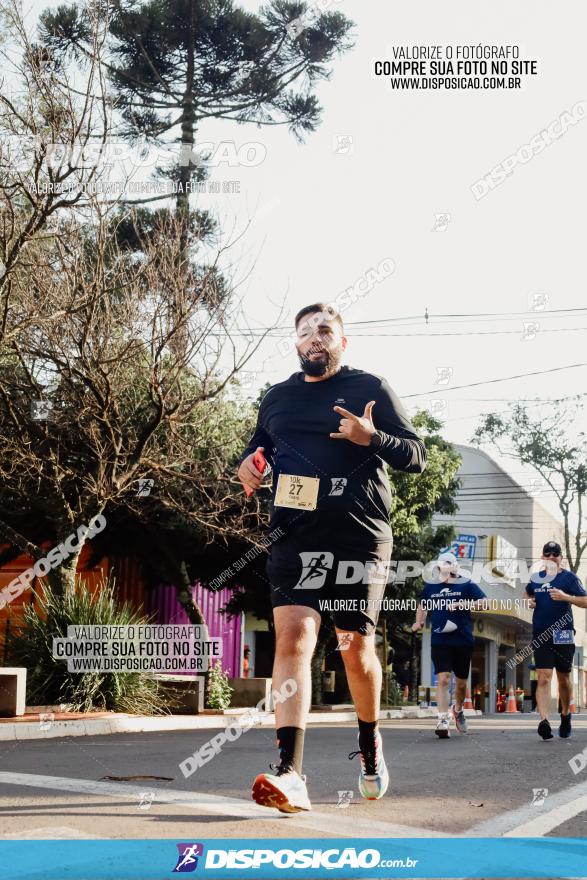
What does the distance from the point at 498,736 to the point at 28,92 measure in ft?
28.5

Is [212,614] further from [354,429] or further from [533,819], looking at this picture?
[354,429]

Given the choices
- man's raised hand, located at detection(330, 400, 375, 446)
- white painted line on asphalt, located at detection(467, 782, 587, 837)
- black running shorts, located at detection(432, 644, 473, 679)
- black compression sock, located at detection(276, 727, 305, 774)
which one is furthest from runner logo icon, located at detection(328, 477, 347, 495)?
black running shorts, located at detection(432, 644, 473, 679)

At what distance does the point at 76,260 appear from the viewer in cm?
1409

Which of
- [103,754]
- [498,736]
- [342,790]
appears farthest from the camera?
[498,736]

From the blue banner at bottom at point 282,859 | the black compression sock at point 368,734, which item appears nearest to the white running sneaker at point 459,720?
the black compression sock at point 368,734

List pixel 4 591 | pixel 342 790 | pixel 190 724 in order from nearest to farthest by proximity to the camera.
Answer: pixel 342 790
pixel 190 724
pixel 4 591

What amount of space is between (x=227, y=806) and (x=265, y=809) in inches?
7.7

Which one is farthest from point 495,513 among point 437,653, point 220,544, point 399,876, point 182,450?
point 399,876

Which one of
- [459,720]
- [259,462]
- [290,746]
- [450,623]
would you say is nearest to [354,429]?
[259,462]

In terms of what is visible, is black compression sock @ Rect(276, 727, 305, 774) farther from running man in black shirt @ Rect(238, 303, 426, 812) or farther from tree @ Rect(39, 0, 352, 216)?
tree @ Rect(39, 0, 352, 216)

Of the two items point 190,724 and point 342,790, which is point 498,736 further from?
point 342,790

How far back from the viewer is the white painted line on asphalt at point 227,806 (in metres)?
4.08

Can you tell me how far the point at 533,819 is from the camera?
4.60 meters

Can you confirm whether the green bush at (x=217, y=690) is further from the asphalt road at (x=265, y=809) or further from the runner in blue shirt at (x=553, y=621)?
the asphalt road at (x=265, y=809)
